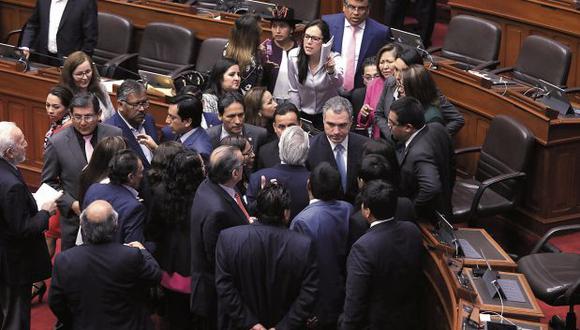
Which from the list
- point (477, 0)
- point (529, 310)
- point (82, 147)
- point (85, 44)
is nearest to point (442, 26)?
point (477, 0)

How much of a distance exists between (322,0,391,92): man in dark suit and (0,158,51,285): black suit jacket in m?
2.16

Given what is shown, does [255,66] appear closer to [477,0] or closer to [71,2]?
[71,2]

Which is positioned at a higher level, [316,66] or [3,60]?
[316,66]

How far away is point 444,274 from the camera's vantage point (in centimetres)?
378

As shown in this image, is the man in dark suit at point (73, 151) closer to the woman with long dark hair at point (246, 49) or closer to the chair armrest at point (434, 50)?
the woman with long dark hair at point (246, 49)

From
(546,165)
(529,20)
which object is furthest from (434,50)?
(546,165)

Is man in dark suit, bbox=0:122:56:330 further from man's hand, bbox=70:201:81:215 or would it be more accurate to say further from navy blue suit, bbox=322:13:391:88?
navy blue suit, bbox=322:13:391:88

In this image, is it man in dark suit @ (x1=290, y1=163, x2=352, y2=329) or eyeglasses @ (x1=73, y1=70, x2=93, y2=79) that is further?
eyeglasses @ (x1=73, y1=70, x2=93, y2=79)

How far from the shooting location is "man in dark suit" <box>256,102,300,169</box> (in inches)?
179

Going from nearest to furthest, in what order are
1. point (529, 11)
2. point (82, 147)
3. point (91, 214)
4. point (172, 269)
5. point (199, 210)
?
1. point (91, 214)
2. point (199, 210)
3. point (172, 269)
4. point (82, 147)
5. point (529, 11)

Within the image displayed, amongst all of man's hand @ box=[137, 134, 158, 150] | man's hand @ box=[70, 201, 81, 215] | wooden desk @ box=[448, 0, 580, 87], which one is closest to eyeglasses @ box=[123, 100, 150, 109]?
man's hand @ box=[137, 134, 158, 150]

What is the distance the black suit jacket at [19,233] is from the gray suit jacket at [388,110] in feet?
5.72

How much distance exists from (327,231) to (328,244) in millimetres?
52

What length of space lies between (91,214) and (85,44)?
9.69 feet
